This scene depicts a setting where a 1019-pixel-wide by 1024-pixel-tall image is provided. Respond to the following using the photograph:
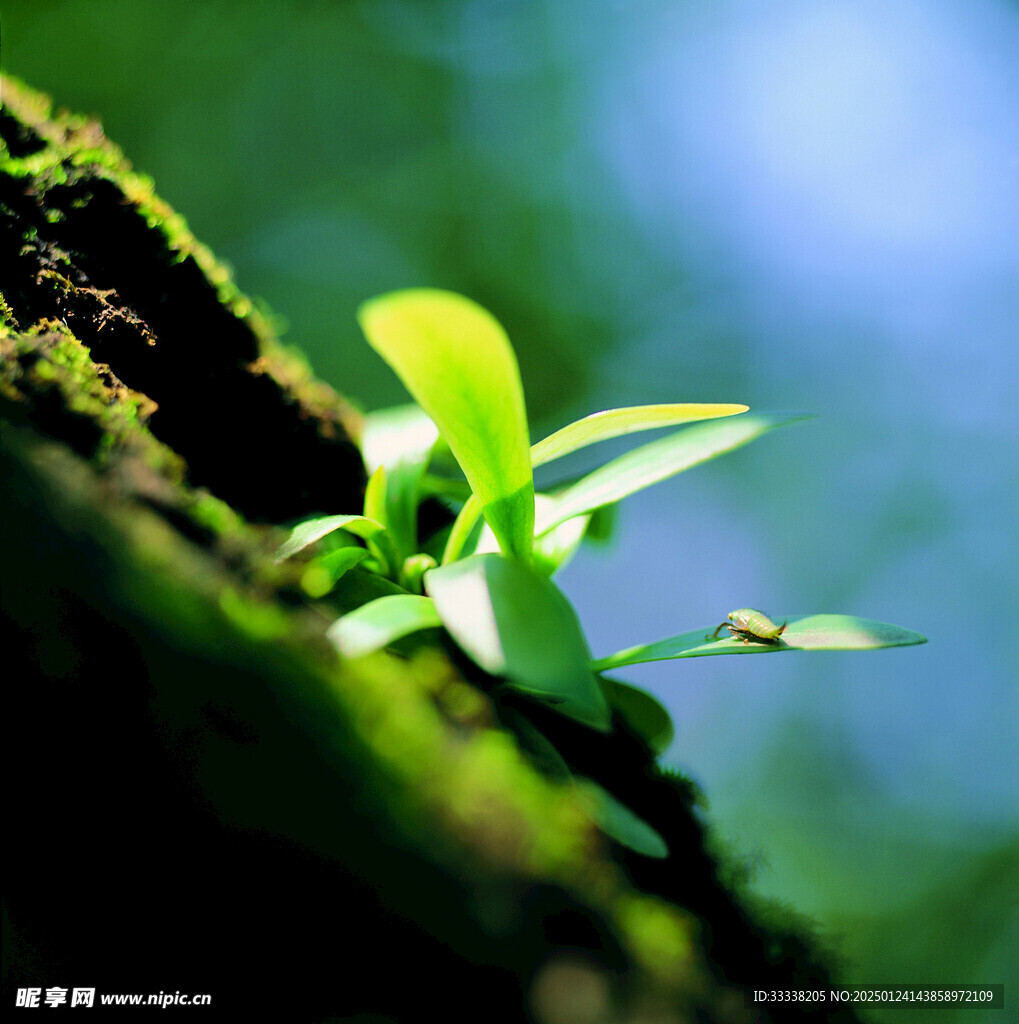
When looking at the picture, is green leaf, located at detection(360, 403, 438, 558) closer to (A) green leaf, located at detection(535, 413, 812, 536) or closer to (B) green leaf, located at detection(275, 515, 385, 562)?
(B) green leaf, located at detection(275, 515, 385, 562)

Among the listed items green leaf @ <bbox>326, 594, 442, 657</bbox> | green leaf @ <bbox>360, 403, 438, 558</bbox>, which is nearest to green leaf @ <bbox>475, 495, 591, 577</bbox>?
green leaf @ <bbox>360, 403, 438, 558</bbox>

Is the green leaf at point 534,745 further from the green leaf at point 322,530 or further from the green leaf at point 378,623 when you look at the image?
the green leaf at point 322,530

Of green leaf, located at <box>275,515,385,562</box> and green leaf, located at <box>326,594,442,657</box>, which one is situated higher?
green leaf, located at <box>275,515,385,562</box>

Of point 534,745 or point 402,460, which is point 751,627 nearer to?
point 534,745

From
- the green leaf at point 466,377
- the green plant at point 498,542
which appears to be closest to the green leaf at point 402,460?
the green plant at point 498,542

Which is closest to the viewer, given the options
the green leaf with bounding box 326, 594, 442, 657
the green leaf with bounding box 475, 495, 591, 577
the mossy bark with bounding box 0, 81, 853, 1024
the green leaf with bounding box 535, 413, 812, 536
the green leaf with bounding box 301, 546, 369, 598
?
the mossy bark with bounding box 0, 81, 853, 1024

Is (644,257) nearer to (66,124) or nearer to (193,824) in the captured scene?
(66,124)
